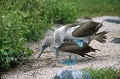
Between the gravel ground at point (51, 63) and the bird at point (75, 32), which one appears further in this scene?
the bird at point (75, 32)

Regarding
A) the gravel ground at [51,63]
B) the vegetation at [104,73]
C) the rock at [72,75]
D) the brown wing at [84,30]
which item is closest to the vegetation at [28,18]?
the gravel ground at [51,63]

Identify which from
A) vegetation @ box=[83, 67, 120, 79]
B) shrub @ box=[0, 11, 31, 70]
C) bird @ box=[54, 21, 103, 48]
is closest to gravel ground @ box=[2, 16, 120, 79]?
shrub @ box=[0, 11, 31, 70]

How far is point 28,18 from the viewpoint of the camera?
11.2 meters

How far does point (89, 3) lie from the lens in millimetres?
16922

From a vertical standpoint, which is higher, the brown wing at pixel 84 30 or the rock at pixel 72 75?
the brown wing at pixel 84 30

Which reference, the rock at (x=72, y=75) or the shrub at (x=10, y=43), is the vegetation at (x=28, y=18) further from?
the rock at (x=72, y=75)

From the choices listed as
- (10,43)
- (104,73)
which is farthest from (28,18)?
(104,73)

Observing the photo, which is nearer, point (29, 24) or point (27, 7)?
point (29, 24)

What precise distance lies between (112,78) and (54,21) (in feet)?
19.0

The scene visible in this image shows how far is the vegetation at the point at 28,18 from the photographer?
878 centimetres

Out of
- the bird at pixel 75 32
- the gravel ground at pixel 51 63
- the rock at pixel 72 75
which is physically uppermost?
the bird at pixel 75 32

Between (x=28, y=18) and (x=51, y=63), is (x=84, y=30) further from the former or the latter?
(x=28, y=18)

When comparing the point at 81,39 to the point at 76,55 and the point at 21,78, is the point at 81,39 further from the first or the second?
the point at 21,78

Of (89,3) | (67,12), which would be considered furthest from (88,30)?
(89,3)
